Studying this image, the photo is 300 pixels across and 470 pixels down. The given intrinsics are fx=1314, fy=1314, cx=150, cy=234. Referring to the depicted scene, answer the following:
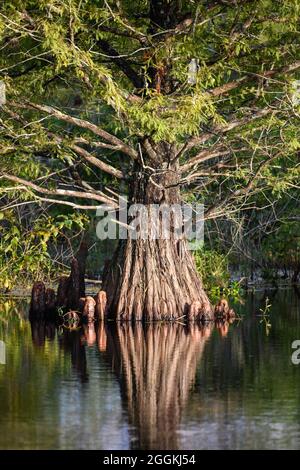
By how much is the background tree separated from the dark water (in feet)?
4.27

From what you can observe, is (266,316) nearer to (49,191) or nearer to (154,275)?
(154,275)

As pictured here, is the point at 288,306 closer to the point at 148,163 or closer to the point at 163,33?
the point at 148,163

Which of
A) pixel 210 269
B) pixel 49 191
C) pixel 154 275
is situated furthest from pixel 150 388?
pixel 210 269

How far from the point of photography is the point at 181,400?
14469 mm

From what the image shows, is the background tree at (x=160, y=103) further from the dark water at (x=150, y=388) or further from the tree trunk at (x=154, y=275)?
the dark water at (x=150, y=388)

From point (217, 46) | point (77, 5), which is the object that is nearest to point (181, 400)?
point (77, 5)

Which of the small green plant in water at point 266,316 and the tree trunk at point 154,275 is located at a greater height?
the tree trunk at point 154,275

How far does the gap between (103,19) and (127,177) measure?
10.4 ft

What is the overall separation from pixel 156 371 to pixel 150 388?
1604 millimetres

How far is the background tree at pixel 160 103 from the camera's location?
69.2ft

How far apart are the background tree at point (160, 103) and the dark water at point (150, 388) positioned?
1.30 m

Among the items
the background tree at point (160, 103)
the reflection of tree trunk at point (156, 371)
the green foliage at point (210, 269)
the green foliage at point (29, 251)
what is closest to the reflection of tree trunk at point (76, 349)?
the reflection of tree trunk at point (156, 371)

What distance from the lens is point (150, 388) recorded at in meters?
15.4

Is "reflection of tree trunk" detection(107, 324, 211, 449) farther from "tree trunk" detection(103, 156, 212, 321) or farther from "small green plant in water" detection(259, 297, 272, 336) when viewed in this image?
"small green plant in water" detection(259, 297, 272, 336)
